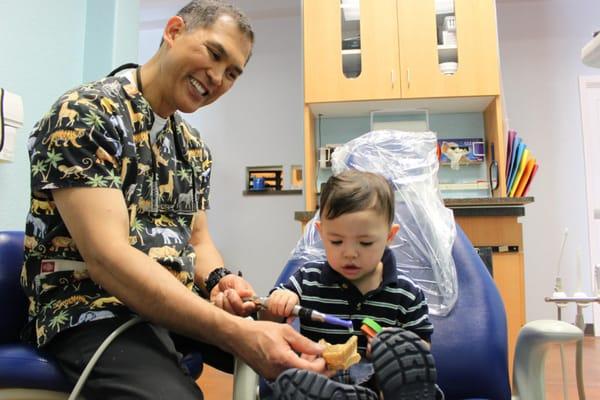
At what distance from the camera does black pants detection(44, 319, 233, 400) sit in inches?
29.7

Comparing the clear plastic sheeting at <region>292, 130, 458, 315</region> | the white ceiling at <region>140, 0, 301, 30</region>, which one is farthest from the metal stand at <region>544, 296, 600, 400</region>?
the white ceiling at <region>140, 0, 301, 30</region>

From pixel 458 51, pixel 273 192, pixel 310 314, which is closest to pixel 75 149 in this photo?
pixel 310 314

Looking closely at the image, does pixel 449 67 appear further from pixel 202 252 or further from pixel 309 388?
pixel 309 388

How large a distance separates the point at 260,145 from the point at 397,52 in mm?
1546

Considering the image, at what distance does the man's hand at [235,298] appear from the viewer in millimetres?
918

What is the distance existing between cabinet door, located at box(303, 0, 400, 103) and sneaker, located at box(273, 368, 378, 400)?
2.06 meters

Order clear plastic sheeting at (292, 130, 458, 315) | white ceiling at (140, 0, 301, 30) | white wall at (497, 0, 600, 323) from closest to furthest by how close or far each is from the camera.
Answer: clear plastic sheeting at (292, 130, 458, 315), white wall at (497, 0, 600, 323), white ceiling at (140, 0, 301, 30)

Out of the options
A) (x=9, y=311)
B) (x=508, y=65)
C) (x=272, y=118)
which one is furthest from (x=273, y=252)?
(x=9, y=311)

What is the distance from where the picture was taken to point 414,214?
1.19 meters

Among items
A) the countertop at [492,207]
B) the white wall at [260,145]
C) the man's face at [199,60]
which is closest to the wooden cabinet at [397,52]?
the countertop at [492,207]

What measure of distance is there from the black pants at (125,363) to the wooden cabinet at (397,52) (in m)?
1.92

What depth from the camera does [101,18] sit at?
2139 mm

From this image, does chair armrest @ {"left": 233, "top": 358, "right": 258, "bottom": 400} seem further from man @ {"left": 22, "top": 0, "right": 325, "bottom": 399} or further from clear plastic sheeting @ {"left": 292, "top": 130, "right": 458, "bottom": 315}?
clear plastic sheeting @ {"left": 292, "top": 130, "right": 458, "bottom": 315}

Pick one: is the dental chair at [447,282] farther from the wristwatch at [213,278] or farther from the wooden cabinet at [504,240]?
the wooden cabinet at [504,240]
